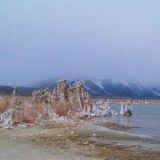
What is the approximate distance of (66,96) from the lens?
322ft

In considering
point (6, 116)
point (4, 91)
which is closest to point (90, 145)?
point (6, 116)

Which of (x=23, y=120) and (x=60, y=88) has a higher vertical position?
(x=60, y=88)

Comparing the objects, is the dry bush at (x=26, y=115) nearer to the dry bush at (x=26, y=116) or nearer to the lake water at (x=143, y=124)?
the dry bush at (x=26, y=116)

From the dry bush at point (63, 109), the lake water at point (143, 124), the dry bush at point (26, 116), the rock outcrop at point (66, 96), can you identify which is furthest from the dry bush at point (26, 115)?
the rock outcrop at point (66, 96)

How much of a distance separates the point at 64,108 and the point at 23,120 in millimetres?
28383

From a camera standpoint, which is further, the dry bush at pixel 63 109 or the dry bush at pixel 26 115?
the dry bush at pixel 63 109

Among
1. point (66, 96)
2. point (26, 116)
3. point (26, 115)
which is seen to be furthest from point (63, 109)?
point (26, 116)

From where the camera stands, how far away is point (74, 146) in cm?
3038

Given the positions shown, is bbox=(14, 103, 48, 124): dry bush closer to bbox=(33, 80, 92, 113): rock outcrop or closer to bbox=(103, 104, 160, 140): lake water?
bbox=(103, 104, 160, 140): lake water

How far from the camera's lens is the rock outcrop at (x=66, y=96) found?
309 feet

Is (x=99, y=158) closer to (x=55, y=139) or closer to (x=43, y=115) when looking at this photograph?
(x=55, y=139)

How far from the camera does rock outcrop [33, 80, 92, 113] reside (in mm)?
94275

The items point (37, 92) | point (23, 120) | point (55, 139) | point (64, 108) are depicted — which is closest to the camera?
point (55, 139)

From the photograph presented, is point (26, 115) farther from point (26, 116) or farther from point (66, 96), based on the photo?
point (66, 96)
